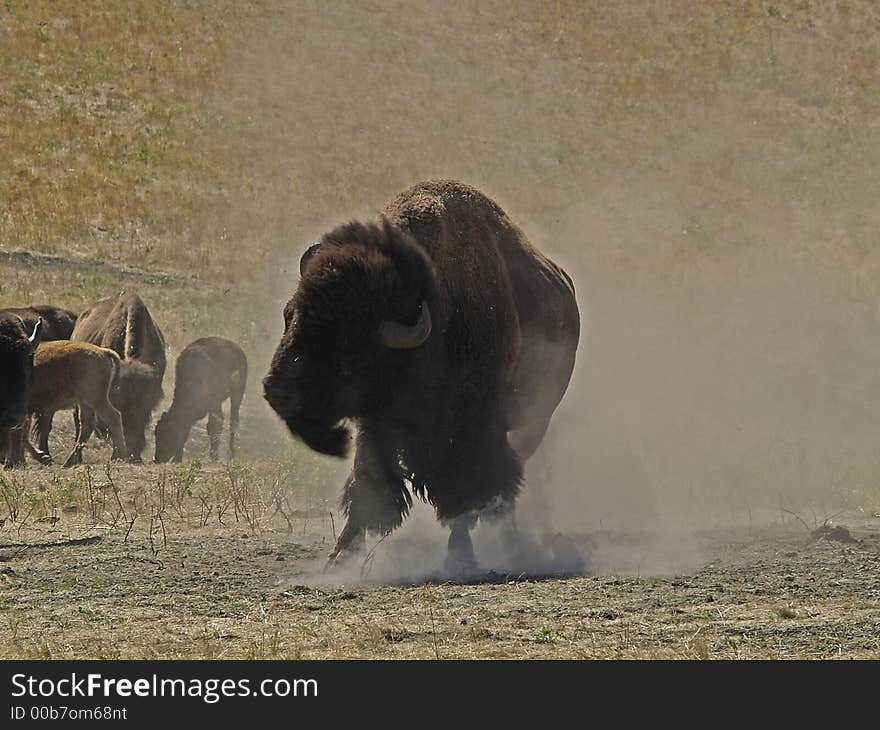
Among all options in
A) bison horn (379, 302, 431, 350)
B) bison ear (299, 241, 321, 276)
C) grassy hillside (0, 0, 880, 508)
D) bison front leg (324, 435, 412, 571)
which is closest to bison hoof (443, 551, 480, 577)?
bison front leg (324, 435, 412, 571)

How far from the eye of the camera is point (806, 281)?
35.2 m

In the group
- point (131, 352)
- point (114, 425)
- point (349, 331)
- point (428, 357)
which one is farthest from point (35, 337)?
point (349, 331)

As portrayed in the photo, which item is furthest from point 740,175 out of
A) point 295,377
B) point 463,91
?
point 295,377

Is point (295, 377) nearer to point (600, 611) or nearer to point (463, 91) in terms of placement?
point (600, 611)

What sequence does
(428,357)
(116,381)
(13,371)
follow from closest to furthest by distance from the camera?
(428,357)
(13,371)
(116,381)

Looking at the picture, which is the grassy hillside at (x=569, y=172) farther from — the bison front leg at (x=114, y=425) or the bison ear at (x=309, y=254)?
the bison front leg at (x=114, y=425)

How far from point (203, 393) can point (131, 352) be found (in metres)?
1.16

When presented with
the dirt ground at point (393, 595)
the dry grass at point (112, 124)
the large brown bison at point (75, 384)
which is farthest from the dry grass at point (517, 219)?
the large brown bison at point (75, 384)

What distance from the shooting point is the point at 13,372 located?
13.4m

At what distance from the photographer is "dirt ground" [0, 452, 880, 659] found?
638 centimetres

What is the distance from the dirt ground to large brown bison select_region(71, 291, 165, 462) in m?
7.02

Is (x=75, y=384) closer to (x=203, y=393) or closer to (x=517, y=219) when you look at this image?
(x=203, y=393)

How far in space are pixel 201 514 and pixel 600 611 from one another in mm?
5201

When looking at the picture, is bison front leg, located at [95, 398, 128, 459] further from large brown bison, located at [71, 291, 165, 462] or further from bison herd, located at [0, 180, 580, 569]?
bison herd, located at [0, 180, 580, 569]
